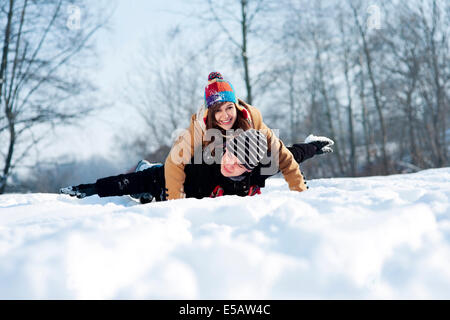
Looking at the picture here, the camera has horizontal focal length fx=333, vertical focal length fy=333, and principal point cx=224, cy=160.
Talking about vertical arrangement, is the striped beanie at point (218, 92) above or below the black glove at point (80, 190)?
above

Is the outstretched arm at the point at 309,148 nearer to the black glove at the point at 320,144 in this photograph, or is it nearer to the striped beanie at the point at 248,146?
the black glove at the point at 320,144

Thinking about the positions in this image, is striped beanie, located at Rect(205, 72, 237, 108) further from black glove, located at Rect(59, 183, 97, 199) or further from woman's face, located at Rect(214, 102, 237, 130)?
black glove, located at Rect(59, 183, 97, 199)

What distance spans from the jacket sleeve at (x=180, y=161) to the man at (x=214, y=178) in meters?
0.10

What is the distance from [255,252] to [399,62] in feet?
43.5

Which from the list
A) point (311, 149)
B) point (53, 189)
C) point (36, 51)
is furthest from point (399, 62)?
point (53, 189)

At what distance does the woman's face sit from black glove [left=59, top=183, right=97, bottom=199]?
1206 millimetres

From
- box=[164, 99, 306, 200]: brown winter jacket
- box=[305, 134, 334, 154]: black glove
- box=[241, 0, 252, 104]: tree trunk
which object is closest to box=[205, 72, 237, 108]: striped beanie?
box=[164, 99, 306, 200]: brown winter jacket

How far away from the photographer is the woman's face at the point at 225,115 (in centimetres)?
276

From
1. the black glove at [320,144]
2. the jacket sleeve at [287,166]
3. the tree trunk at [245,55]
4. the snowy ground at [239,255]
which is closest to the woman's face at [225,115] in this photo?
the jacket sleeve at [287,166]

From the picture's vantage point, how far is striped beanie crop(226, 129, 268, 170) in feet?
7.80

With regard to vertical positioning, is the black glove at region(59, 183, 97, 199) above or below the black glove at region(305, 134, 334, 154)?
below

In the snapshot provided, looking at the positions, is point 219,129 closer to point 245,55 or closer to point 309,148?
point 309,148

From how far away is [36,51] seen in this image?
6.70 m
